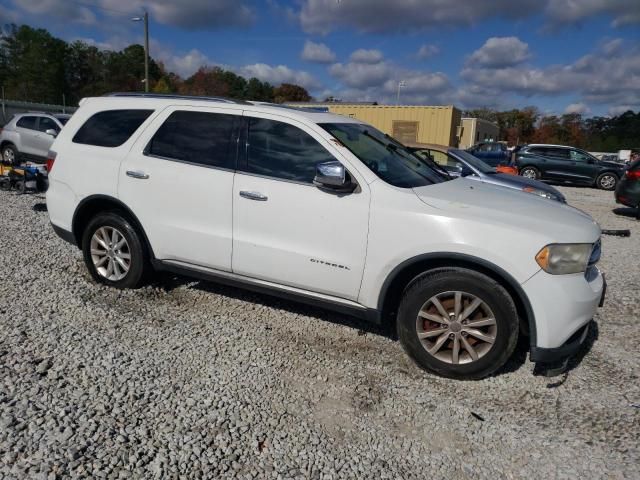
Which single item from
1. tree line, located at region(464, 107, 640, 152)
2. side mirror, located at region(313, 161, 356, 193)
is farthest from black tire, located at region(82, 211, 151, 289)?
tree line, located at region(464, 107, 640, 152)

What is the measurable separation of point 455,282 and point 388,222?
61 cm

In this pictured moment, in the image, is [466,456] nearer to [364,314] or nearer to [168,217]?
[364,314]

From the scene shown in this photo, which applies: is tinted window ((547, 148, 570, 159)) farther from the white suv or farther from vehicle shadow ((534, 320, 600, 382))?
the white suv

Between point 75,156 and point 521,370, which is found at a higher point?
point 75,156

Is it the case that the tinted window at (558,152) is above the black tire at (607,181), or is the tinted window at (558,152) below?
above

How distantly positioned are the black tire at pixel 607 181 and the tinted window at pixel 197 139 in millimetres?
18235

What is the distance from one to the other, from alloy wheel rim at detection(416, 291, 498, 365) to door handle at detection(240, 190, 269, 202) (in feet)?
4.77

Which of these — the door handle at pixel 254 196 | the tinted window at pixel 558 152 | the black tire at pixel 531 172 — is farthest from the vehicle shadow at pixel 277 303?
the tinted window at pixel 558 152

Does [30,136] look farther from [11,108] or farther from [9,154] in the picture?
[11,108]

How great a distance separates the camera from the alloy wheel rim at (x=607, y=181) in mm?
17953

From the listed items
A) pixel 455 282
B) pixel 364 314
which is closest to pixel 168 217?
pixel 364 314

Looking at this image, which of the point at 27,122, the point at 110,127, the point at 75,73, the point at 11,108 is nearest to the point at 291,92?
the point at 75,73

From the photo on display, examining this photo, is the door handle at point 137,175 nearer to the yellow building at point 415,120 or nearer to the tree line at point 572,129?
the yellow building at point 415,120

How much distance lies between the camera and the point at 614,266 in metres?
6.46
